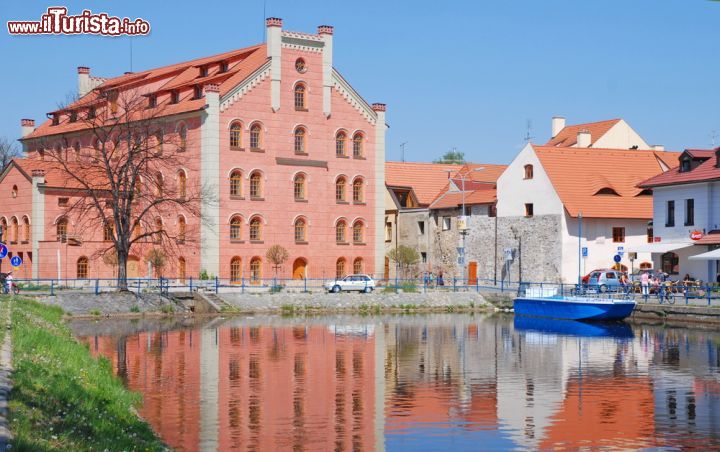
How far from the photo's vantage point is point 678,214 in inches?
2591

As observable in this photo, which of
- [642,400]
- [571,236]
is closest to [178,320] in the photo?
[571,236]

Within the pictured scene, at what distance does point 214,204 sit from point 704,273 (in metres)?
30.8

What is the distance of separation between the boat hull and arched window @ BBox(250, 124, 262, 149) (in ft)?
69.1

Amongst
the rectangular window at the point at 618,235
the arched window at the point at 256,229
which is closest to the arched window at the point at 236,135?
the arched window at the point at 256,229

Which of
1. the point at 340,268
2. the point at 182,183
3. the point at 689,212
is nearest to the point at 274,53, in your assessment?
the point at 182,183

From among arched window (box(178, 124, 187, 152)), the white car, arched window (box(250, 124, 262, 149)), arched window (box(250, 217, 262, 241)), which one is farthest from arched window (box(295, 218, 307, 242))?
arched window (box(178, 124, 187, 152))

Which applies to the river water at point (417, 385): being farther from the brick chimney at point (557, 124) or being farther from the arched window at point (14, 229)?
the brick chimney at point (557, 124)

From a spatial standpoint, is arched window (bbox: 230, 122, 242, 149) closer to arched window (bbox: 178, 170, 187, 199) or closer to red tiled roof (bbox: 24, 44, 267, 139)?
red tiled roof (bbox: 24, 44, 267, 139)

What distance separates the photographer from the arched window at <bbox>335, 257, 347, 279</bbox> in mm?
77750

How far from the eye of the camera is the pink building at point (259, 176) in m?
71.9

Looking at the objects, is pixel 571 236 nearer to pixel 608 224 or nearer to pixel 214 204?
pixel 608 224

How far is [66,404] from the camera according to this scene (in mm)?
18578

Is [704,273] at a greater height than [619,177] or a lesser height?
lesser

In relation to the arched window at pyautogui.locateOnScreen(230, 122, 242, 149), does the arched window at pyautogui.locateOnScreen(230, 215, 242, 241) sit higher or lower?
lower
